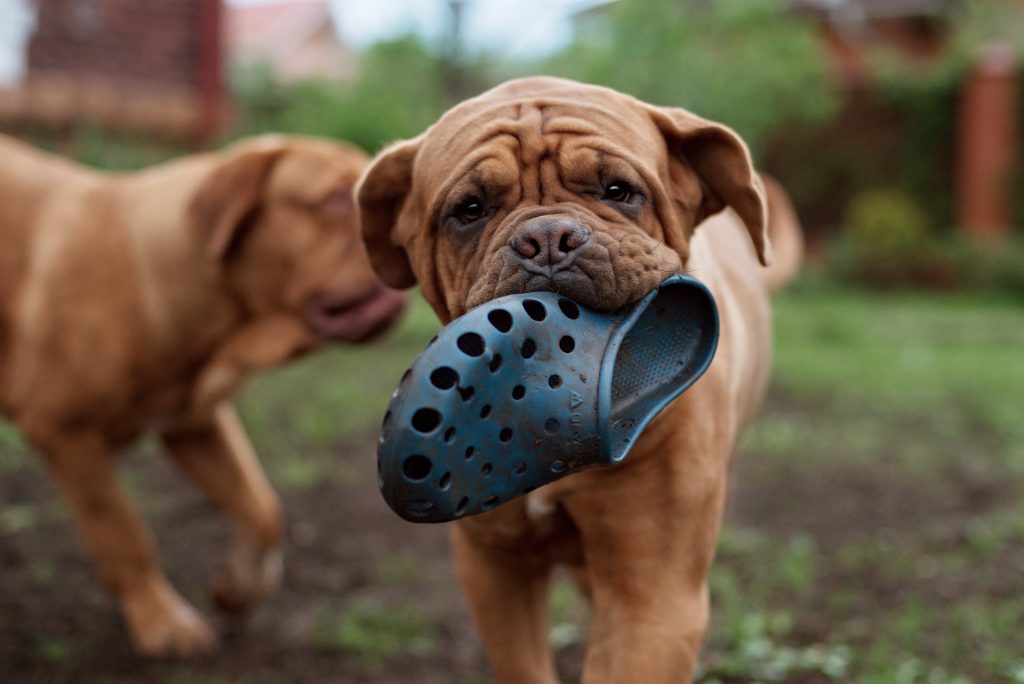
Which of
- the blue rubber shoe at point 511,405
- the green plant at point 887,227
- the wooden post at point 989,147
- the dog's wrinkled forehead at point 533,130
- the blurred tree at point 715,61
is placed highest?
the dog's wrinkled forehead at point 533,130

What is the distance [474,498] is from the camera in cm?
192

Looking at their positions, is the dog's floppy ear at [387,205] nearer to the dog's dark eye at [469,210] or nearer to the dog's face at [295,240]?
the dog's dark eye at [469,210]

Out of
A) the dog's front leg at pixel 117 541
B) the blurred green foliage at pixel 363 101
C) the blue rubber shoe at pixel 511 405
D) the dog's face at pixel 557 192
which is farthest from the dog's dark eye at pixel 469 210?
the blurred green foliage at pixel 363 101

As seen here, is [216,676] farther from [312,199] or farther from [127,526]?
[312,199]

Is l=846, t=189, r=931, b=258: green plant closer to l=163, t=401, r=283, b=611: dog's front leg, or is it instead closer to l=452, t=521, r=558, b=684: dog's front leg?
l=163, t=401, r=283, b=611: dog's front leg

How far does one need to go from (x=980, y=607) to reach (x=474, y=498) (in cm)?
238

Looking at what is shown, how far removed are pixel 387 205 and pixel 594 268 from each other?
2.65 ft

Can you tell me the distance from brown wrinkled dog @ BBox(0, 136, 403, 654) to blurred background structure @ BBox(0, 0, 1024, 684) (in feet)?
1.09

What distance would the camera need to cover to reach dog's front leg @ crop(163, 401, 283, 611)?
4.22 metres

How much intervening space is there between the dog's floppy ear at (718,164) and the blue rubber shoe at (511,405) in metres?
0.41

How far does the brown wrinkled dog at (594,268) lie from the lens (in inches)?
85.5

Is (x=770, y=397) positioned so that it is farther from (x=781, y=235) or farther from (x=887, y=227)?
(x=887, y=227)

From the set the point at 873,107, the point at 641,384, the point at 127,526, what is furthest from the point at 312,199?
the point at 873,107

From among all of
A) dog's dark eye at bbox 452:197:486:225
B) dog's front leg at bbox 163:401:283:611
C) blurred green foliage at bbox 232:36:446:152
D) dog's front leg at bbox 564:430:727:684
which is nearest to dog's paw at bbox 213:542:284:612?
dog's front leg at bbox 163:401:283:611
